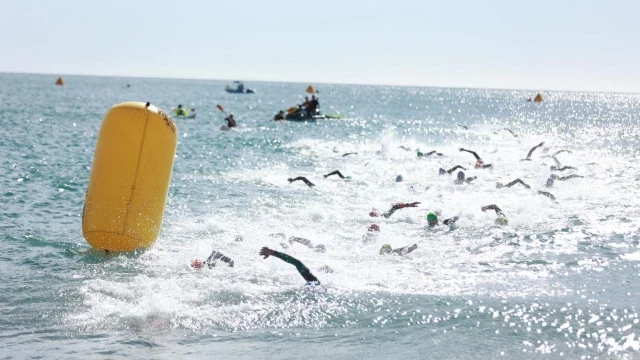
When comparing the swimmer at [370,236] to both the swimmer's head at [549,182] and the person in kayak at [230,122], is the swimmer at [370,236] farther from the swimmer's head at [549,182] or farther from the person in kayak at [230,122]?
the person in kayak at [230,122]

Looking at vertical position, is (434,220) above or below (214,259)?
above

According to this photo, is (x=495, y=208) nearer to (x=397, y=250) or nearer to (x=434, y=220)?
(x=434, y=220)

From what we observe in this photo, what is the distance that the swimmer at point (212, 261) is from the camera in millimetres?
11312

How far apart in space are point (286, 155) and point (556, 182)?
1402 cm

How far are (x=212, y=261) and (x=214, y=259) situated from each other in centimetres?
8

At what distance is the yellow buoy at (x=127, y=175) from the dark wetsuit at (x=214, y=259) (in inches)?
54.9

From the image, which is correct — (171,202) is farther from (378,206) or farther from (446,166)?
(446,166)

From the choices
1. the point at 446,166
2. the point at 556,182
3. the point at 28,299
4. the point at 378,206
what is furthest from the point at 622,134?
the point at 28,299

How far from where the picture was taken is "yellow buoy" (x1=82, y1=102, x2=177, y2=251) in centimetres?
1149

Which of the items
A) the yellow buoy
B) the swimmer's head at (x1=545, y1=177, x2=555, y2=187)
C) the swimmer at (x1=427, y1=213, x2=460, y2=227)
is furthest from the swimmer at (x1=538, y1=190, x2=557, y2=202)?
the yellow buoy

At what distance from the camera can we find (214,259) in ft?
37.7

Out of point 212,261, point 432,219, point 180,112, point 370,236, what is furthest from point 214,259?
point 180,112

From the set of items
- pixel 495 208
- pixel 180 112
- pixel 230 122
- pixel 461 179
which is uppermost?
pixel 495 208

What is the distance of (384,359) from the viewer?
7965 millimetres
